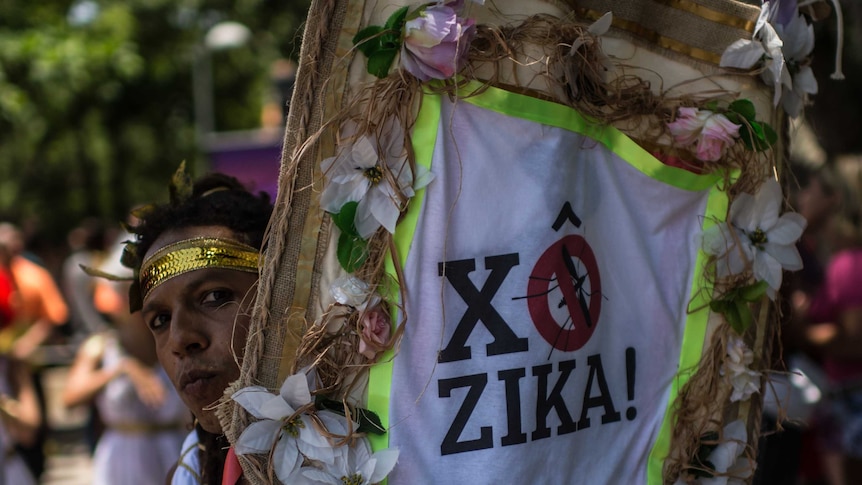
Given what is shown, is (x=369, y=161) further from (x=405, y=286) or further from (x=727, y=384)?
(x=727, y=384)

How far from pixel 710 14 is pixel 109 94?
16966 millimetres

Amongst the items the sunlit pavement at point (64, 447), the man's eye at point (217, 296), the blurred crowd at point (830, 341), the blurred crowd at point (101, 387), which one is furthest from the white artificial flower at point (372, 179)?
the sunlit pavement at point (64, 447)

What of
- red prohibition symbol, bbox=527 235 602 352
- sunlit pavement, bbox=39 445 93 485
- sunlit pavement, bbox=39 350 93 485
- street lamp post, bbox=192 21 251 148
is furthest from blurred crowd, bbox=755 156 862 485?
street lamp post, bbox=192 21 251 148

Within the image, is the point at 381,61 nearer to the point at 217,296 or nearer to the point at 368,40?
the point at 368,40

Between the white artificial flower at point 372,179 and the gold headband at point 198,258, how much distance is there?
1.62ft

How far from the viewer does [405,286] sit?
5.37ft

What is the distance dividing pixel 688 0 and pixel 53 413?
10.7 meters

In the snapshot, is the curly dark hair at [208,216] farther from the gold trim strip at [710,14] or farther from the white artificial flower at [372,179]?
the gold trim strip at [710,14]

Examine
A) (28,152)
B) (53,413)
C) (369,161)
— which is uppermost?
(369,161)

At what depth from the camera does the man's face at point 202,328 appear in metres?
1.90

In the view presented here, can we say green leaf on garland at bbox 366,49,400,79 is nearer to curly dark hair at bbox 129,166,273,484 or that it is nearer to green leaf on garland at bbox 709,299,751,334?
curly dark hair at bbox 129,166,273,484

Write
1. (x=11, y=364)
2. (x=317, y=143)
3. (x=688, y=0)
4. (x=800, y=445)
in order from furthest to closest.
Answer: (x=11, y=364) < (x=800, y=445) < (x=688, y=0) < (x=317, y=143)

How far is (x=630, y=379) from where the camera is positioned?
6.33 feet

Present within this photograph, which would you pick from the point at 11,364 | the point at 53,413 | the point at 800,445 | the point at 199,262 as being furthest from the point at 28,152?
the point at 199,262
